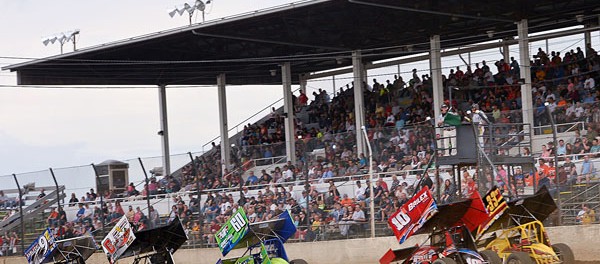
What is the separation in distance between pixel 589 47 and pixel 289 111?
41.1 ft

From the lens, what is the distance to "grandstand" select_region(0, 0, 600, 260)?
69.5 ft

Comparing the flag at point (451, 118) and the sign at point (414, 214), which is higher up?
the flag at point (451, 118)

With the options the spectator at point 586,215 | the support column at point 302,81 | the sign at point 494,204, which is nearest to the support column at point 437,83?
the support column at point 302,81

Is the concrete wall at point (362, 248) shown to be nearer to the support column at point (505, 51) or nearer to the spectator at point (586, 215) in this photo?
the spectator at point (586, 215)

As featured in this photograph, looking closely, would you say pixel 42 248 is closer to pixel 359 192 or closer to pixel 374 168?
pixel 359 192

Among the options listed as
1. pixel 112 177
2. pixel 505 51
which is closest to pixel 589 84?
pixel 505 51

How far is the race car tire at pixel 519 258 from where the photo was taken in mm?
16438

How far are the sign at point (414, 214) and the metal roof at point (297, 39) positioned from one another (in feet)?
43.7

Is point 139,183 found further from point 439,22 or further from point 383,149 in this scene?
point 439,22

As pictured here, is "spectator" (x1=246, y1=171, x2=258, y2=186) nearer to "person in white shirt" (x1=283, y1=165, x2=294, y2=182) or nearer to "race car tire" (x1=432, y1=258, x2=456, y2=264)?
"person in white shirt" (x1=283, y1=165, x2=294, y2=182)

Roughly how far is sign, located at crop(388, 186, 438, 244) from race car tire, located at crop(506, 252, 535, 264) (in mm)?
1594

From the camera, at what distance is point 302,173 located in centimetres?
2486

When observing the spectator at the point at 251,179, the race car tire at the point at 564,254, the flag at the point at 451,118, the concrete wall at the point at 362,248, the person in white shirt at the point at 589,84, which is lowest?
the concrete wall at the point at 362,248

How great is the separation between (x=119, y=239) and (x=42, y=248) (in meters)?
3.00
